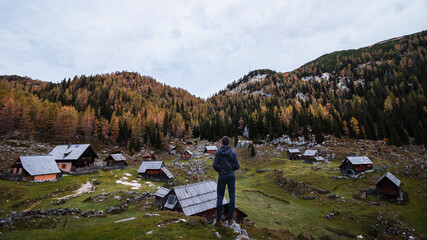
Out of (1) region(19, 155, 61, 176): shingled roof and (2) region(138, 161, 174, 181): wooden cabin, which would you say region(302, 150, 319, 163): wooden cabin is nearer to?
(2) region(138, 161, 174, 181): wooden cabin

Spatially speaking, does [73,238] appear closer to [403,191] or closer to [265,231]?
[265,231]

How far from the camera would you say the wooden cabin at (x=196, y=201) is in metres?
22.6

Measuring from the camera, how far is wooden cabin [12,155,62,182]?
36781mm

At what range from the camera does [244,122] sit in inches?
4943

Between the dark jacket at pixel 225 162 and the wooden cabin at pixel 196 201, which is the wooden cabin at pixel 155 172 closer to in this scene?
the wooden cabin at pixel 196 201

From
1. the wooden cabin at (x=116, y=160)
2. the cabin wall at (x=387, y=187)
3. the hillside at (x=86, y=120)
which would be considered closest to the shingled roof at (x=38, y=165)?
the wooden cabin at (x=116, y=160)

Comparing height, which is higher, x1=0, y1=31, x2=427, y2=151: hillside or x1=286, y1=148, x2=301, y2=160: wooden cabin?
x1=0, y1=31, x2=427, y2=151: hillside

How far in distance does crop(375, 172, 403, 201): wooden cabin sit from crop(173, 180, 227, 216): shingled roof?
32408 mm

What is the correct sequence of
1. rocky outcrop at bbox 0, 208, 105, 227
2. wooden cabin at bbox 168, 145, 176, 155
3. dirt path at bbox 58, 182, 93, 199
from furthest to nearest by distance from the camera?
wooden cabin at bbox 168, 145, 176, 155 < dirt path at bbox 58, 182, 93, 199 < rocky outcrop at bbox 0, 208, 105, 227

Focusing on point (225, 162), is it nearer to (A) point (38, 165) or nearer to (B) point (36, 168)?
(B) point (36, 168)

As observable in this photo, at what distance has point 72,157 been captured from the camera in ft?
168

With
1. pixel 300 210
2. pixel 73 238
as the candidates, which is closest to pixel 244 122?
pixel 300 210

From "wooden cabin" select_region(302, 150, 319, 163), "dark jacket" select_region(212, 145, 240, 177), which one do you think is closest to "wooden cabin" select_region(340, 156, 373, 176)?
"wooden cabin" select_region(302, 150, 319, 163)

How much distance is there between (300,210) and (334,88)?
175 meters
